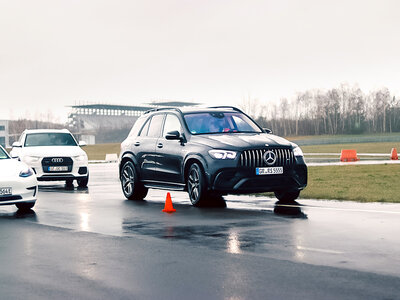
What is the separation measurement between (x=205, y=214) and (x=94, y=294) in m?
6.32

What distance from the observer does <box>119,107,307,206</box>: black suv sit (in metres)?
12.9

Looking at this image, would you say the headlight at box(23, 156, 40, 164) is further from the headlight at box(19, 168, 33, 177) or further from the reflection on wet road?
the headlight at box(19, 168, 33, 177)

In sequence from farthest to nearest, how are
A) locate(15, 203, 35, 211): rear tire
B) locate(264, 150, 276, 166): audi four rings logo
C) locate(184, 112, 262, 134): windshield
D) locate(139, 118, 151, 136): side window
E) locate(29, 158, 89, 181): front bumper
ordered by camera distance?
1. locate(29, 158, 89, 181): front bumper
2. locate(139, 118, 151, 136): side window
3. locate(184, 112, 262, 134): windshield
4. locate(15, 203, 35, 211): rear tire
5. locate(264, 150, 276, 166): audi four rings logo

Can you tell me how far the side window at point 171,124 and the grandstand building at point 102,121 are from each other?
132142 mm

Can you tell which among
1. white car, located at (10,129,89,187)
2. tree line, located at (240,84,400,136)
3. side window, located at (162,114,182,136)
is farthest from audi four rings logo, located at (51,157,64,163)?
tree line, located at (240,84,400,136)

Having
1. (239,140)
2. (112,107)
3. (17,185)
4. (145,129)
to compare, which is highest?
(112,107)

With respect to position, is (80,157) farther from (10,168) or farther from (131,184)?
(10,168)

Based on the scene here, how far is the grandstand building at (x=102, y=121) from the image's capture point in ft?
508

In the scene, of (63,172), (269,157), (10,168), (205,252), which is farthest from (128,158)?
(205,252)

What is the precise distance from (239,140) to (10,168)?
173 inches

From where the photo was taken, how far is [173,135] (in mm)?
13977

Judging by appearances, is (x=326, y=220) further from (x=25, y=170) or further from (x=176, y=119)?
(x=25, y=170)

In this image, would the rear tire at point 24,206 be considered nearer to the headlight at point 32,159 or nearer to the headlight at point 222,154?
the headlight at point 222,154

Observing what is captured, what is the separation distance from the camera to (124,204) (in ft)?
47.8
